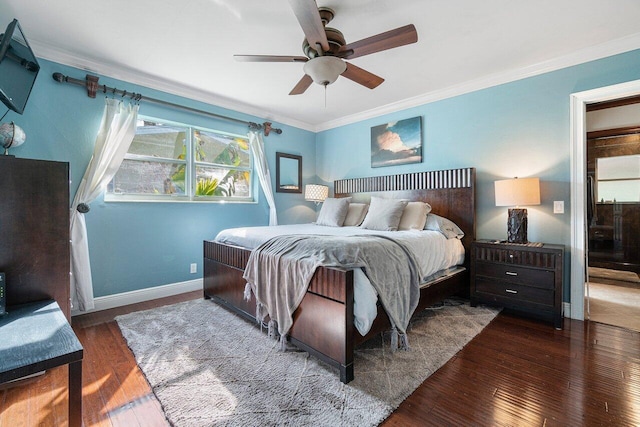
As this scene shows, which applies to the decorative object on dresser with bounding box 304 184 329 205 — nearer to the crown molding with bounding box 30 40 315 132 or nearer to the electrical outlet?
the crown molding with bounding box 30 40 315 132

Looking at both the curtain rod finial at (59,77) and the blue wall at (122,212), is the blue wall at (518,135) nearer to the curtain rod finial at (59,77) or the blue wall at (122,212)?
the blue wall at (122,212)

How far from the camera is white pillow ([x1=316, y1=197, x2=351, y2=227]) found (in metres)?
3.84

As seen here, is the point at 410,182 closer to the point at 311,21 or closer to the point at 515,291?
the point at 515,291

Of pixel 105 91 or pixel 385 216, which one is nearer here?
pixel 105 91

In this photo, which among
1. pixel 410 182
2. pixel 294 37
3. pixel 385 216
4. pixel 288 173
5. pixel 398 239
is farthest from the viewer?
pixel 288 173

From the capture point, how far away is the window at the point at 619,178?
14.8ft

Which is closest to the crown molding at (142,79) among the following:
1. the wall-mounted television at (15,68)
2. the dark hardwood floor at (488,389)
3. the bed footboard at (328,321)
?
the wall-mounted television at (15,68)

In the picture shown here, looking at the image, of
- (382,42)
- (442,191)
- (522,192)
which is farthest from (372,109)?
(382,42)

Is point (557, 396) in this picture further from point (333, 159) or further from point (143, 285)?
point (333, 159)

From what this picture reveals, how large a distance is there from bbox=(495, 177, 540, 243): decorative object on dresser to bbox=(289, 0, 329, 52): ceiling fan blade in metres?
2.25

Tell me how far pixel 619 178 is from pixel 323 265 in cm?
561

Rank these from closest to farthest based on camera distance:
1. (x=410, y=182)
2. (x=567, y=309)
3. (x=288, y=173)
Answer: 1. (x=567, y=309)
2. (x=410, y=182)
3. (x=288, y=173)

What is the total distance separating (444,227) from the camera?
320 cm

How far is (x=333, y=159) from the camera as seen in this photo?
5.17 metres
